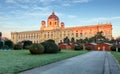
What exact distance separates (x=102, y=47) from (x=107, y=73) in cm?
7052

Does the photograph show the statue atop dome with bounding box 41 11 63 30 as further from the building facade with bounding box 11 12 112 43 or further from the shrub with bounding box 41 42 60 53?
the shrub with bounding box 41 42 60 53

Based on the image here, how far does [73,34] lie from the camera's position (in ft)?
492

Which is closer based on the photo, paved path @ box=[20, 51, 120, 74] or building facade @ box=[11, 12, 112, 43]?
paved path @ box=[20, 51, 120, 74]

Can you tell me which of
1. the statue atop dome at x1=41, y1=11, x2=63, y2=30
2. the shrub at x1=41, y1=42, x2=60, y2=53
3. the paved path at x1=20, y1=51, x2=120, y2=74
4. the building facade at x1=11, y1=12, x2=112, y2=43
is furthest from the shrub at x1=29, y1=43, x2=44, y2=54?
the statue atop dome at x1=41, y1=11, x2=63, y2=30

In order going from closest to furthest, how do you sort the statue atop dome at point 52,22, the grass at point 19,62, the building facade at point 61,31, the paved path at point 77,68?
the paved path at point 77,68 → the grass at point 19,62 → the building facade at point 61,31 → the statue atop dome at point 52,22

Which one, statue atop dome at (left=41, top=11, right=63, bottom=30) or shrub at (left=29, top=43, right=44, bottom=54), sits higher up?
statue atop dome at (left=41, top=11, right=63, bottom=30)

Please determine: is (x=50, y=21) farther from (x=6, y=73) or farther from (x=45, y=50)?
(x=6, y=73)

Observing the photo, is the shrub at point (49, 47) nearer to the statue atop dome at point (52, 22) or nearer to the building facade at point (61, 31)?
the building facade at point (61, 31)

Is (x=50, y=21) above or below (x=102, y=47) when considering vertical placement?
above

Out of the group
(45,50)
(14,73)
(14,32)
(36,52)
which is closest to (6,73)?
(14,73)

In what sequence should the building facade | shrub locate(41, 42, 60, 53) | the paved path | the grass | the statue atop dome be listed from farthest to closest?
the statue atop dome, the building facade, shrub locate(41, 42, 60, 53), the grass, the paved path

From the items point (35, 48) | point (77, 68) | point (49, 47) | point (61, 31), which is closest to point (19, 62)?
point (77, 68)

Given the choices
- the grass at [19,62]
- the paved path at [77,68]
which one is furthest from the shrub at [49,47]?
the paved path at [77,68]

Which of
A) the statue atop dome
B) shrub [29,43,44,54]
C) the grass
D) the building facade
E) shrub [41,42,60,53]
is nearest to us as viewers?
the grass
